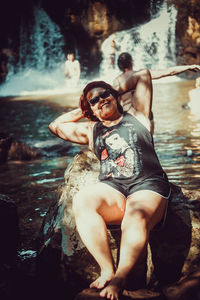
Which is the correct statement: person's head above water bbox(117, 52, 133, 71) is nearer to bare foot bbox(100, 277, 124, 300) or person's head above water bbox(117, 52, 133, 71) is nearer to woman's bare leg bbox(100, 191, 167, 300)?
woman's bare leg bbox(100, 191, 167, 300)

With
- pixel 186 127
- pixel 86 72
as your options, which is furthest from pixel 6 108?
pixel 86 72

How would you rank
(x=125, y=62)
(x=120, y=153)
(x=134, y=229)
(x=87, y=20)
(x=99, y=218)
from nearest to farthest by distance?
1. (x=134, y=229)
2. (x=99, y=218)
3. (x=120, y=153)
4. (x=125, y=62)
5. (x=87, y=20)

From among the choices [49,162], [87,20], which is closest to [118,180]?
[49,162]

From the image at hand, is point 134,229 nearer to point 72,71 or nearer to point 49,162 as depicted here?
point 49,162

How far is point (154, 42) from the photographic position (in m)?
23.8

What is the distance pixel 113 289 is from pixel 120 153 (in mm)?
1259

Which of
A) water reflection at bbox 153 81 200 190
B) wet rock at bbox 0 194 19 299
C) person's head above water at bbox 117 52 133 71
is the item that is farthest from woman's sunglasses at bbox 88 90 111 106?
water reflection at bbox 153 81 200 190

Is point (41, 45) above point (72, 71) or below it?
above

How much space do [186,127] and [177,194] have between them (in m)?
5.61

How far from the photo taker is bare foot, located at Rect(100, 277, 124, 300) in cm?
212

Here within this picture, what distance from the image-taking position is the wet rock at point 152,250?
9.02ft

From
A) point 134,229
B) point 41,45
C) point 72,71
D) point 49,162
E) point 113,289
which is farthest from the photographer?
point 41,45

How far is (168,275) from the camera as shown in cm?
278

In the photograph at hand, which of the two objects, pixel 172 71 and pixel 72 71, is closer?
pixel 172 71
